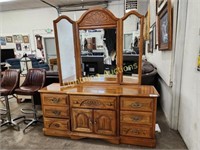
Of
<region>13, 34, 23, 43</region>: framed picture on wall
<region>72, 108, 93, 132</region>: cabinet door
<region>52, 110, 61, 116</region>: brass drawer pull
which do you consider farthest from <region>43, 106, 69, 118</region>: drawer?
<region>13, 34, 23, 43</region>: framed picture on wall

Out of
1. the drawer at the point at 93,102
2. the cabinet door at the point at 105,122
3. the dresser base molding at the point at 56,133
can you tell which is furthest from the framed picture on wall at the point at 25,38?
the cabinet door at the point at 105,122

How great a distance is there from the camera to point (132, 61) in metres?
2.23

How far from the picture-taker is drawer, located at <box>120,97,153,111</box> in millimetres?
1866

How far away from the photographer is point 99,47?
2436 millimetres

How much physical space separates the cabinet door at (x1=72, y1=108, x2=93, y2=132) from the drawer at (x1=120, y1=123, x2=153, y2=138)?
1.45 feet

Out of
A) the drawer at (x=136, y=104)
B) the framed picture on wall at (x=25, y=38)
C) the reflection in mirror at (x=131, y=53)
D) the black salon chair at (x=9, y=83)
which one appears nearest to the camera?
the drawer at (x=136, y=104)

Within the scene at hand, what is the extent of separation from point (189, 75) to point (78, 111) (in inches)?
59.4

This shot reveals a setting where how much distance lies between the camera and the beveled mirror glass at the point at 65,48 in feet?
7.47

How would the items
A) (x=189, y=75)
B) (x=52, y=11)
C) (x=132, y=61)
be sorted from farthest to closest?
(x=52, y=11)
(x=132, y=61)
(x=189, y=75)

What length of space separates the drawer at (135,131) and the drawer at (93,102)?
0.32 m

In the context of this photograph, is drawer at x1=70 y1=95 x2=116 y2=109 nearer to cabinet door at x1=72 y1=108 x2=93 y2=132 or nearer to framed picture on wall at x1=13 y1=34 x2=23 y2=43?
cabinet door at x1=72 y1=108 x2=93 y2=132

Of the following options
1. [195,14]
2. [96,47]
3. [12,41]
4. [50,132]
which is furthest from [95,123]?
[12,41]

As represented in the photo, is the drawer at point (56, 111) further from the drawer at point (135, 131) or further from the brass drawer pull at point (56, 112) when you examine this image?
the drawer at point (135, 131)

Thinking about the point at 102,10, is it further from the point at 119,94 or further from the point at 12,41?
the point at 12,41
